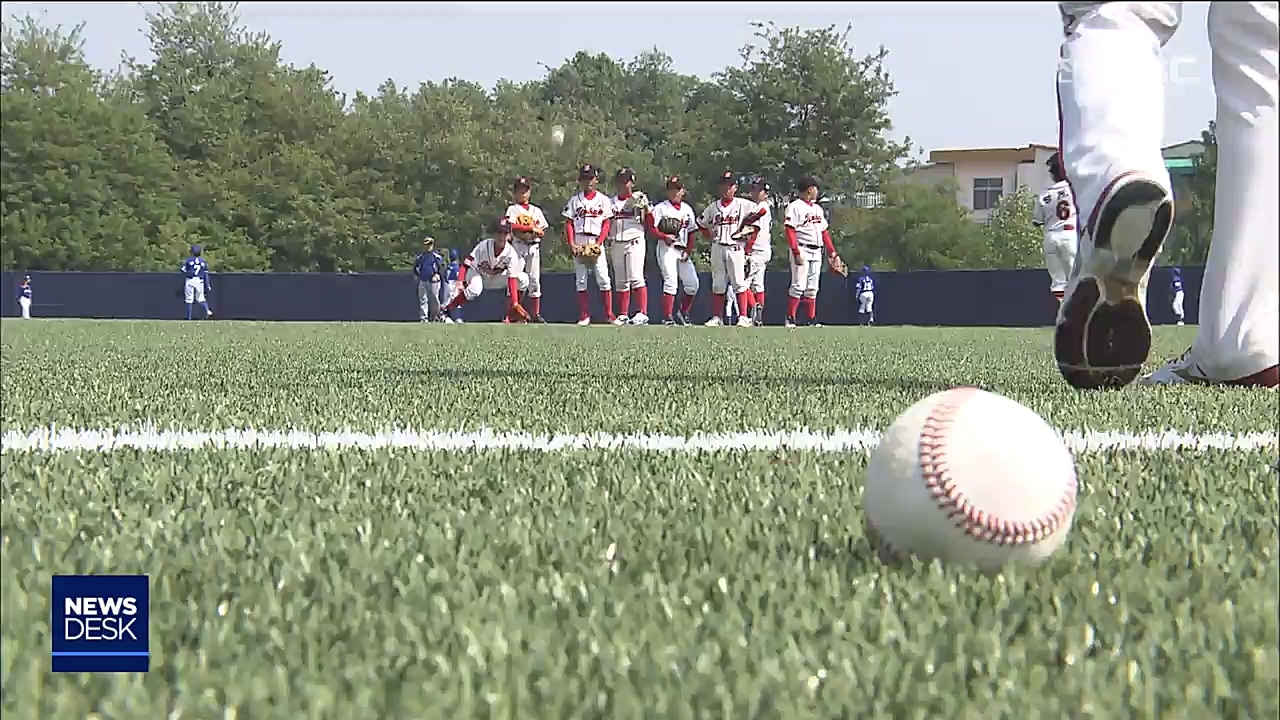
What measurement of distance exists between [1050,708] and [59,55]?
1572 inches

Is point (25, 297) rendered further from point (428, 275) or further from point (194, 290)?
point (428, 275)

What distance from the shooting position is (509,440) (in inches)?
104

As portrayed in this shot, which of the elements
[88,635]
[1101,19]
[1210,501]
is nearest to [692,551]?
[88,635]

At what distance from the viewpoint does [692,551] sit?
161 cm

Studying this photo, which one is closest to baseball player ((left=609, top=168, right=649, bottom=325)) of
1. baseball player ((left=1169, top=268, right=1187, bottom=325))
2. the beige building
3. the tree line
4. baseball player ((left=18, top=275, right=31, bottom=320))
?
baseball player ((left=1169, top=268, right=1187, bottom=325))

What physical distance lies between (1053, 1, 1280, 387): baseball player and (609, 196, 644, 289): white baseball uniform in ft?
47.0

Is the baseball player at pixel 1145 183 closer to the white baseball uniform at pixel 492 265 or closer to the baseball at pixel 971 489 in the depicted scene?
the baseball at pixel 971 489

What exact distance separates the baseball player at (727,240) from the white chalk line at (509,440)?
14816 mm

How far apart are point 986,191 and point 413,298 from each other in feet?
130

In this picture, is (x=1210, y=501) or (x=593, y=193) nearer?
(x=1210, y=501)

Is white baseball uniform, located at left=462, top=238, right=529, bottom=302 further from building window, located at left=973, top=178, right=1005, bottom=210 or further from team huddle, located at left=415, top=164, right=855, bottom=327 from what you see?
building window, located at left=973, top=178, right=1005, bottom=210

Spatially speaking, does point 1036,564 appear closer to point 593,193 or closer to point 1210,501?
point 1210,501

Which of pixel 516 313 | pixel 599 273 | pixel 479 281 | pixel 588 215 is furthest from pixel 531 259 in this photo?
pixel 588 215

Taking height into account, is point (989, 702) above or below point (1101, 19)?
below
